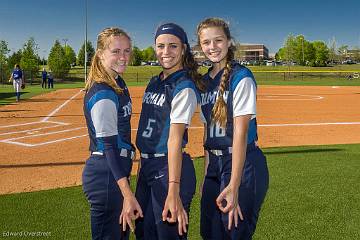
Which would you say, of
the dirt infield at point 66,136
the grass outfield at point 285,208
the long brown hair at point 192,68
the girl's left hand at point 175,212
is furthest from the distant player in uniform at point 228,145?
the dirt infield at point 66,136

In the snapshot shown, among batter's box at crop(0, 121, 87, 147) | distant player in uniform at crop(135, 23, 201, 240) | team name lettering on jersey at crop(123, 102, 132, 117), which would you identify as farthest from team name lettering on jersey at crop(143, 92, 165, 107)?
batter's box at crop(0, 121, 87, 147)

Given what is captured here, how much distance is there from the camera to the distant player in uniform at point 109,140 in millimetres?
2473

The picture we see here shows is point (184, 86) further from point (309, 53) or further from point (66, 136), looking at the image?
point (309, 53)

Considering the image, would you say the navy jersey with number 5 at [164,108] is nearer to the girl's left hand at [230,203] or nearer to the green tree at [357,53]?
the girl's left hand at [230,203]

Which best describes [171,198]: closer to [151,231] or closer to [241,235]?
[151,231]

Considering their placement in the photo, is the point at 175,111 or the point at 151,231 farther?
→ the point at 151,231

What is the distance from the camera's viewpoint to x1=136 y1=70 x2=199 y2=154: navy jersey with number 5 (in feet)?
8.10

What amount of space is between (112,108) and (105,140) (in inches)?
8.2

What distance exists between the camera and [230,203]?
8.35 feet

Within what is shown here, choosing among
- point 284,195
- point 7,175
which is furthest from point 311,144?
point 7,175

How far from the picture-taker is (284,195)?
575 centimetres

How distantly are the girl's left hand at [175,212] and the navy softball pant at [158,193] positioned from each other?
2.3 inches

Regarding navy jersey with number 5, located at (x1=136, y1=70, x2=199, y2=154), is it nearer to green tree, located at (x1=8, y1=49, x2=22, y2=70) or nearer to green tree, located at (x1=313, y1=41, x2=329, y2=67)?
green tree, located at (x1=8, y1=49, x2=22, y2=70)

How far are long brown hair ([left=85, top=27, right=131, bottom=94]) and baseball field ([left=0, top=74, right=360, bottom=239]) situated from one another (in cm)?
245
